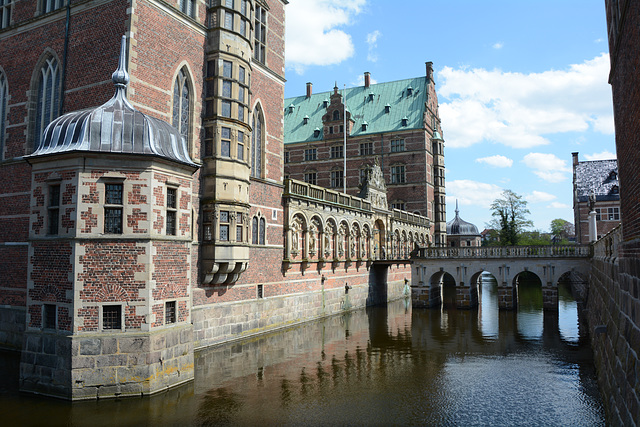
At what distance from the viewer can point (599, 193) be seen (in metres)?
51.5

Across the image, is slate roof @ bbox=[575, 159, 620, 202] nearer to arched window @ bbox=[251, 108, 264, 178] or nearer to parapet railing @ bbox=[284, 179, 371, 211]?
parapet railing @ bbox=[284, 179, 371, 211]

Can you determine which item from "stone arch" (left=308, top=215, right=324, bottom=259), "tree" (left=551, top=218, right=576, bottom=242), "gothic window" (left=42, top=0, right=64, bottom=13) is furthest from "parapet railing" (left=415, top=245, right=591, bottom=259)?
"tree" (left=551, top=218, right=576, bottom=242)

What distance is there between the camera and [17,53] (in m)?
21.4

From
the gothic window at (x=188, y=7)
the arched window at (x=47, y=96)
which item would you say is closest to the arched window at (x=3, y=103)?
the arched window at (x=47, y=96)

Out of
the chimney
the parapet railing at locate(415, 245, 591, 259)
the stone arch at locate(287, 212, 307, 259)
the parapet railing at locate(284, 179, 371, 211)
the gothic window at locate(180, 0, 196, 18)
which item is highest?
the chimney

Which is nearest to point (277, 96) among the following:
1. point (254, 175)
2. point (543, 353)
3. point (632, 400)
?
point (254, 175)

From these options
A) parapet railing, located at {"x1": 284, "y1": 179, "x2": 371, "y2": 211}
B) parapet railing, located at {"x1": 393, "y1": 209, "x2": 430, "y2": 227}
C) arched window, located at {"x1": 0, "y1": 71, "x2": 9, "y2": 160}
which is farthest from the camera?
parapet railing, located at {"x1": 393, "y1": 209, "x2": 430, "y2": 227}

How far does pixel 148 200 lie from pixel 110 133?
7.43 ft

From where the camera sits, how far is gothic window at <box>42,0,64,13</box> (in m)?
20.3

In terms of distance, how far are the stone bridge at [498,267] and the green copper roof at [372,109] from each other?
15690 millimetres

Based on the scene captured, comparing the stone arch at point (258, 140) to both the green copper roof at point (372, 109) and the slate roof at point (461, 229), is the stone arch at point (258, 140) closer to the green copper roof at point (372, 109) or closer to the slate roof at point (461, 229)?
the green copper roof at point (372, 109)

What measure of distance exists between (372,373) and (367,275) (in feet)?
72.5

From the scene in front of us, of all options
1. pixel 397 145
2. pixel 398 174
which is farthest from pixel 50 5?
pixel 398 174

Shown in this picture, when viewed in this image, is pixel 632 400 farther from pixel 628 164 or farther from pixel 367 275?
pixel 367 275
